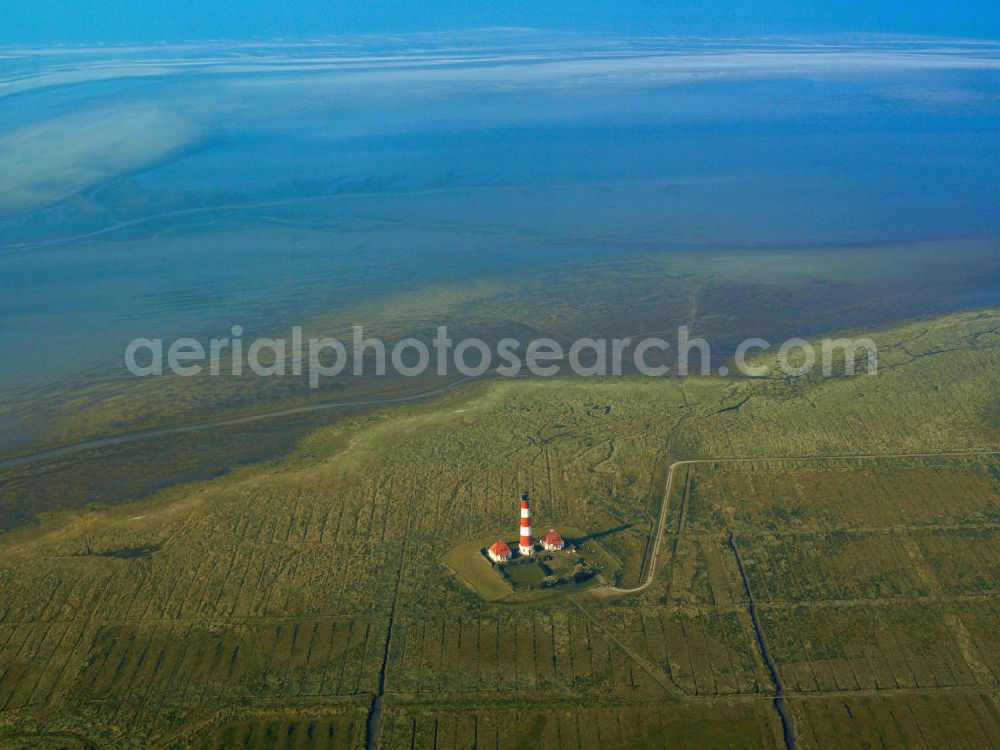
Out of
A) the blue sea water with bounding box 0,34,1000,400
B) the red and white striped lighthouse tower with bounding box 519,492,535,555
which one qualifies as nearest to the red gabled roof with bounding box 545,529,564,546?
the red and white striped lighthouse tower with bounding box 519,492,535,555

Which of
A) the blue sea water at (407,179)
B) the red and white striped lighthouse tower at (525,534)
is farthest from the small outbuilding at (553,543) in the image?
the blue sea water at (407,179)

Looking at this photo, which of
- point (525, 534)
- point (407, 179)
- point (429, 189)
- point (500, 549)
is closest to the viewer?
point (525, 534)

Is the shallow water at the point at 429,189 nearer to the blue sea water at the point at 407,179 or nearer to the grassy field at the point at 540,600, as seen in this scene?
the blue sea water at the point at 407,179

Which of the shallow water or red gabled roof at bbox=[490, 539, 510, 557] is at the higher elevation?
the shallow water

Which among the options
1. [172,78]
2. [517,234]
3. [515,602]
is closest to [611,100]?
[517,234]

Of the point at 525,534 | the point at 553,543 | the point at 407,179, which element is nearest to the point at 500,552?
the point at 525,534

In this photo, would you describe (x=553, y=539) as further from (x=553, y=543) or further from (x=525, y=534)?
(x=525, y=534)

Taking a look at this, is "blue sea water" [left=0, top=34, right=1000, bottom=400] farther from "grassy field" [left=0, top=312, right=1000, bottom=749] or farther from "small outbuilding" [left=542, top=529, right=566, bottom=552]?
"small outbuilding" [left=542, top=529, right=566, bottom=552]

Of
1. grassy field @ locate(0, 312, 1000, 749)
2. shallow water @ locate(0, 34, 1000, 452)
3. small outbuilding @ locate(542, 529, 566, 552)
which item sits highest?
shallow water @ locate(0, 34, 1000, 452)

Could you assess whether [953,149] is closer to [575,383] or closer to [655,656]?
[575,383]
